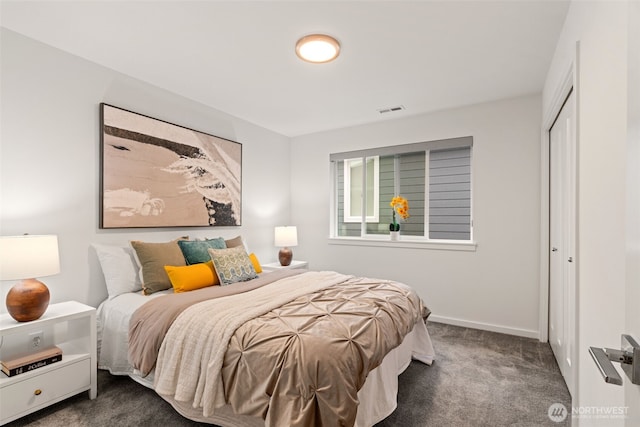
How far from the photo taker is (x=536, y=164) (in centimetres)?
336

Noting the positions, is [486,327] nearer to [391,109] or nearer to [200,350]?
[391,109]

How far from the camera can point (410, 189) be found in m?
4.25

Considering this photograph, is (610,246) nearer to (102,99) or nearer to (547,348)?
(547,348)

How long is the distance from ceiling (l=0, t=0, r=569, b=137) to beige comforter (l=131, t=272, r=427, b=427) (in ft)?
6.22

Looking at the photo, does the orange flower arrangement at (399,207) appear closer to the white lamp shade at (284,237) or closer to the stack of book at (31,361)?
the white lamp shade at (284,237)

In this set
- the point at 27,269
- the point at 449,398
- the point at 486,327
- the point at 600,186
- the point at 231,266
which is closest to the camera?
the point at 600,186

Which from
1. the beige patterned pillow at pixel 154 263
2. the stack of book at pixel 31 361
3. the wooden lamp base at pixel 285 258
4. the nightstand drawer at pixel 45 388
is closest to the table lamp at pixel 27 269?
the stack of book at pixel 31 361

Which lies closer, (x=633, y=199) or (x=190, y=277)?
(x=633, y=199)

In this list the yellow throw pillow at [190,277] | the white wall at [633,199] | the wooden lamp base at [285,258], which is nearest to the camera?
the white wall at [633,199]

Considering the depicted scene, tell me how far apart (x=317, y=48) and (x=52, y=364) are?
9.28 ft

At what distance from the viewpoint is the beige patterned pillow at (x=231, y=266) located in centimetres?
281

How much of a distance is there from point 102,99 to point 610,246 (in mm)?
3564

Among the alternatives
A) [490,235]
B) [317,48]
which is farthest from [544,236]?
[317,48]

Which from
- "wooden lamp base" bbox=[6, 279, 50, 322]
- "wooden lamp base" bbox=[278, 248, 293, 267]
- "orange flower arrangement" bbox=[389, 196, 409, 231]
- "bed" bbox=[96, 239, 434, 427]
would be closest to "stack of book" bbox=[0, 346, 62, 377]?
"wooden lamp base" bbox=[6, 279, 50, 322]
